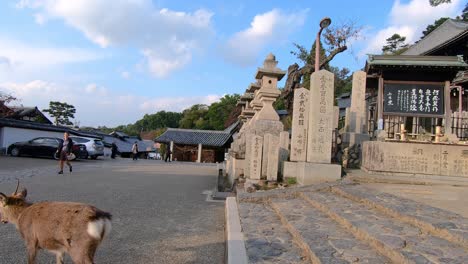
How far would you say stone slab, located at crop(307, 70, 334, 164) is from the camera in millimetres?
9172

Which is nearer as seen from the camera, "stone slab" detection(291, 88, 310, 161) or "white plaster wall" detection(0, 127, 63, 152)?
"stone slab" detection(291, 88, 310, 161)

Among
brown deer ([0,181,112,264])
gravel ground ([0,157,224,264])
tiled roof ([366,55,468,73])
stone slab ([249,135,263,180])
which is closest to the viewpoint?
brown deer ([0,181,112,264])

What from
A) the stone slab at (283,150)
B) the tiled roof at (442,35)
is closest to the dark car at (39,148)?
the stone slab at (283,150)

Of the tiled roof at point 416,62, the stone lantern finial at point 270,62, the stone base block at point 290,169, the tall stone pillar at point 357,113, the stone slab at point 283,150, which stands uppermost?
the tiled roof at point 416,62

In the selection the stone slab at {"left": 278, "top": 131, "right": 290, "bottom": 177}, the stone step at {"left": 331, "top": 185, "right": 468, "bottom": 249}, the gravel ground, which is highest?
the stone slab at {"left": 278, "top": 131, "right": 290, "bottom": 177}

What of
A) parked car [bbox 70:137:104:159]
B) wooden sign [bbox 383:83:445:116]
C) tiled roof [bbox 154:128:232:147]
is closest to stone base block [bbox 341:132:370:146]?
wooden sign [bbox 383:83:445:116]

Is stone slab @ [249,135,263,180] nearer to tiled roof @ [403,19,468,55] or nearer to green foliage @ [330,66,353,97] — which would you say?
tiled roof @ [403,19,468,55]

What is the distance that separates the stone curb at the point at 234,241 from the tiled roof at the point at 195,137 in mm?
33722

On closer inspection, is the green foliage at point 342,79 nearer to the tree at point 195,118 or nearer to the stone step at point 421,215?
the tree at point 195,118

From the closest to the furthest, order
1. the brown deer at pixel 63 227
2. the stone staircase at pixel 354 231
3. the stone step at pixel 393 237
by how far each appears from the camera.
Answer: the brown deer at pixel 63 227
the stone step at pixel 393 237
the stone staircase at pixel 354 231

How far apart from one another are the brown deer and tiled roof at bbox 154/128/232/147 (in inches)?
1441

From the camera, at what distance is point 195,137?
137ft

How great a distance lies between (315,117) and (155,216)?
4670mm

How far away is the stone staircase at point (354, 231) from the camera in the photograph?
157 inches
